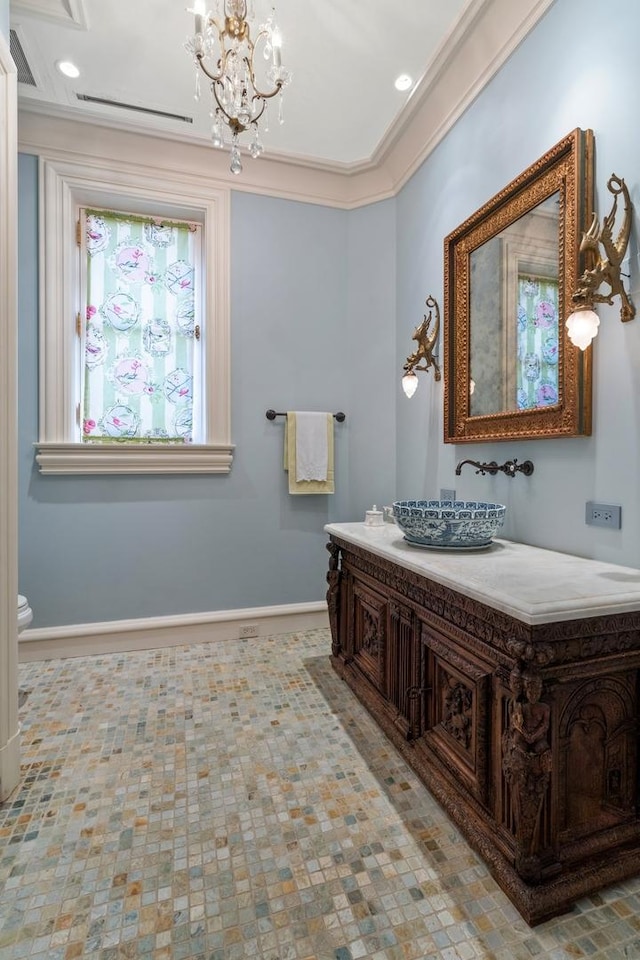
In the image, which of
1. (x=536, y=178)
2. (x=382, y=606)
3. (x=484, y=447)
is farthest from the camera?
(x=484, y=447)

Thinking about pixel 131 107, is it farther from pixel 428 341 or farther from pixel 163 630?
pixel 163 630

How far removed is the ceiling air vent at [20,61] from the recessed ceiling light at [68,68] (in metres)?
0.15

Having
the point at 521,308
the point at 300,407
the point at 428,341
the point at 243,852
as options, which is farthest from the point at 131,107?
the point at 243,852

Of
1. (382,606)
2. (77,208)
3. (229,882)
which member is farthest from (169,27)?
(229,882)

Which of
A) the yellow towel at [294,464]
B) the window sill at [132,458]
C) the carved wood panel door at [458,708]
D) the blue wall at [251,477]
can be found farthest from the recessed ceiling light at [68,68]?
the carved wood panel door at [458,708]

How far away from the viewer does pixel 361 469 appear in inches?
118

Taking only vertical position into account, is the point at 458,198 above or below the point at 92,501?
above

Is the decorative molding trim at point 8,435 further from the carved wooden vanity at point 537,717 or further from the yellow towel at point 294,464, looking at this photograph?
the yellow towel at point 294,464

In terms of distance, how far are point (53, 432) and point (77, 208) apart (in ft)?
4.27

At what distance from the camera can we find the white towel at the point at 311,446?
287cm

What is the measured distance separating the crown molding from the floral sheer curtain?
3.25 feet

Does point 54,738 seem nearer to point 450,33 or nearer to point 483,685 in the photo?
point 483,685

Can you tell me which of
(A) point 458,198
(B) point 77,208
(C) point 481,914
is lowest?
(C) point 481,914

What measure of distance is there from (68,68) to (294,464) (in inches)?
87.5
